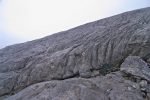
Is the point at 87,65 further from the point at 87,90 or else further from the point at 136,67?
the point at 87,90

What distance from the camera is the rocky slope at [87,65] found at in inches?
903

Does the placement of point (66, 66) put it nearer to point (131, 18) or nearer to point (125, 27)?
point (125, 27)

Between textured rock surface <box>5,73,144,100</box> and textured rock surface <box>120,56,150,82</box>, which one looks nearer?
textured rock surface <box>5,73,144,100</box>

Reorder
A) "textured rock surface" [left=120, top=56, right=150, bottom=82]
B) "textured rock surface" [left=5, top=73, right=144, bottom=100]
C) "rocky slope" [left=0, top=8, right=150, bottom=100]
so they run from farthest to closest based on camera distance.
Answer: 1. "textured rock surface" [left=120, top=56, right=150, bottom=82]
2. "rocky slope" [left=0, top=8, right=150, bottom=100]
3. "textured rock surface" [left=5, top=73, right=144, bottom=100]

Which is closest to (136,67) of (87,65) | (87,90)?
(87,90)

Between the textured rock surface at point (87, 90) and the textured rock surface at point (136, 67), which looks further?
the textured rock surface at point (136, 67)

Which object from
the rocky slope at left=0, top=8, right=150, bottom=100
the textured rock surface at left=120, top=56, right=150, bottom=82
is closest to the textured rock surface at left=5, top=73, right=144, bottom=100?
the rocky slope at left=0, top=8, right=150, bottom=100

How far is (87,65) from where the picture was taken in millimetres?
30094

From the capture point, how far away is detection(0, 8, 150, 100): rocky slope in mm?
22941

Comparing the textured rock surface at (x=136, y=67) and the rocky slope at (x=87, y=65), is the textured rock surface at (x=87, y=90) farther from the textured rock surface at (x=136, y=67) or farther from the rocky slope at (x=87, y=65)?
the textured rock surface at (x=136, y=67)

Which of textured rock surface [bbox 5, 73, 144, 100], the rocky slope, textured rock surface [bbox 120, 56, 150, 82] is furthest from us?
textured rock surface [bbox 120, 56, 150, 82]

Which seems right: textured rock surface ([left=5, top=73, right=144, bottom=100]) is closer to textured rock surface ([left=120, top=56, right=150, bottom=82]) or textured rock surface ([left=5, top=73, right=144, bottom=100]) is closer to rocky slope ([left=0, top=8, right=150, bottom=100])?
rocky slope ([left=0, top=8, right=150, bottom=100])

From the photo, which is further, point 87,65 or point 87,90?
point 87,65

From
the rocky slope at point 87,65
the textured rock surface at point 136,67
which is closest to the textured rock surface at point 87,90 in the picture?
the rocky slope at point 87,65
